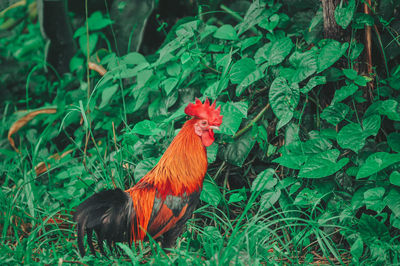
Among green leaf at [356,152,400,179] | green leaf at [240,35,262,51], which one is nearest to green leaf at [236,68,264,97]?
green leaf at [240,35,262,51]

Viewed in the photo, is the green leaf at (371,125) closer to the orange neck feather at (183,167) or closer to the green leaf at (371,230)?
the green leaf at (371,230)

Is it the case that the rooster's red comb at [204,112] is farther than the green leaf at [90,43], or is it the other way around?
the green leaf at [90,43]

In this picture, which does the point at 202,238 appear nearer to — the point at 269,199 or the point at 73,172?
the point at 269,199

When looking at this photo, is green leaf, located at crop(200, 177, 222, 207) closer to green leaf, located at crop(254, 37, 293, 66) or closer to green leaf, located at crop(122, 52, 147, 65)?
green leaf, located at crop(254, 37, 293, 66)

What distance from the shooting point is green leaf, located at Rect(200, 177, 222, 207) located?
8.21ft

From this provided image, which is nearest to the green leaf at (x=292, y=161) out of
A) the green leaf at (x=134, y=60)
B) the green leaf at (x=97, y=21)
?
the green leaf at (x=134, y=60)

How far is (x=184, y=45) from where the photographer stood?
276cm

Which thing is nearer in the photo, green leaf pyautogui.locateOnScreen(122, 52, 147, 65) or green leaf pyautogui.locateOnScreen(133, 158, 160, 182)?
green leaf pyautogui.locateOnScreen(133, 158, 160, 182)

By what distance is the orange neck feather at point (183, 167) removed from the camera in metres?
2.19

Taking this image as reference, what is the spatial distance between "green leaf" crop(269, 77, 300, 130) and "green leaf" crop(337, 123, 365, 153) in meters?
0.32

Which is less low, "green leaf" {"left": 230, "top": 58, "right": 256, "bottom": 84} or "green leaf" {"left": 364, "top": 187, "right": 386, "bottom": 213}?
"green leaf" {"left": 230, "top": 58, "right": 256, "bottom": 84}

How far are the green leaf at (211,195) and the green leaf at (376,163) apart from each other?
0.85 metres

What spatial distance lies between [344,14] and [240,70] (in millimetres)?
707

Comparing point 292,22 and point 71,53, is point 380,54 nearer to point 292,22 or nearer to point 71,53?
point 292,22
